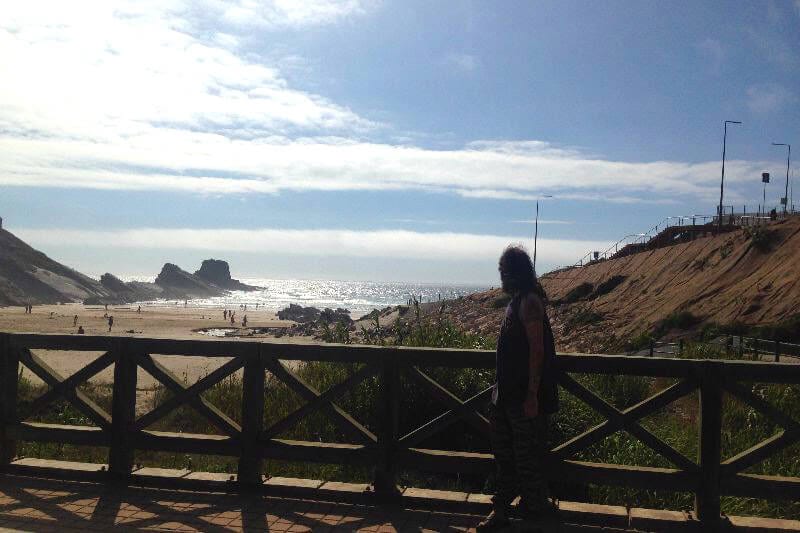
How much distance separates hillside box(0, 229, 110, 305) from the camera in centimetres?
9437

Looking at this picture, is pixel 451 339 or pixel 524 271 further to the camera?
pixel 451 339

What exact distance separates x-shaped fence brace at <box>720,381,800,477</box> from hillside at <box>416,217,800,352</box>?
14460 mm

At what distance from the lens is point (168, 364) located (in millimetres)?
23844

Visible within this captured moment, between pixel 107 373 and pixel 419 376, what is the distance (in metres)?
17.5

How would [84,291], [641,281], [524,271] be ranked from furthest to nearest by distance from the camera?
[84,291] < [641,281] < [524,271]

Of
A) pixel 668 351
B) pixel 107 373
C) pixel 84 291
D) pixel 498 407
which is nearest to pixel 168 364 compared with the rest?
pixel 107 373

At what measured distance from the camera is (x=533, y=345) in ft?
15.8

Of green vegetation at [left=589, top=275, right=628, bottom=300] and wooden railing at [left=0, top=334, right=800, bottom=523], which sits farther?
green vegetation at [left=589, top=275, right=628, bottom=300]

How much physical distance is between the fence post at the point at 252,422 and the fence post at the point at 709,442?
137 inches

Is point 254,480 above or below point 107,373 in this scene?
above

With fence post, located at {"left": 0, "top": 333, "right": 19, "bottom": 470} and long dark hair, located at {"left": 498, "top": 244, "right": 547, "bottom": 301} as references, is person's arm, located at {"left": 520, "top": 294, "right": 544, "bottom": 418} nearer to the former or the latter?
long dark hair, located at {"left": 498, "top": 244, "right": 547, "bottom": 301}

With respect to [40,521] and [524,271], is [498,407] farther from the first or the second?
[40,521]

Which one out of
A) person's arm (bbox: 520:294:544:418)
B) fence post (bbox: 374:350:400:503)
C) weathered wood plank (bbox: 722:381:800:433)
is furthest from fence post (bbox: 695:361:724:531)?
fence post (bbox: 374:350:400:503)

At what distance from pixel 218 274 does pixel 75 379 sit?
7533 inches
